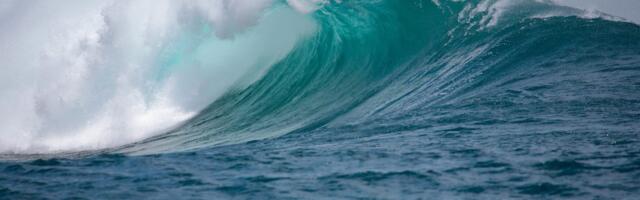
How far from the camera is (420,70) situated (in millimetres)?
9414

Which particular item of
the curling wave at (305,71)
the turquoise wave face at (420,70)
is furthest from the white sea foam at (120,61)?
the turquoise wave face at (420,70)

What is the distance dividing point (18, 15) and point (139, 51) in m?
4.07

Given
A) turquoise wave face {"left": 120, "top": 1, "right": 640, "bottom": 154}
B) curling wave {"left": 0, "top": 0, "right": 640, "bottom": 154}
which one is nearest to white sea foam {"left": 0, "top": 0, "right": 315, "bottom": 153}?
curling wave {"left": 0, "top": 0, "right": 640, "bottom": 154}

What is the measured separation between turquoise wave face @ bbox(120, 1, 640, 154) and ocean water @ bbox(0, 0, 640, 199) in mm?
42

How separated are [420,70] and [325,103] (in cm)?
180

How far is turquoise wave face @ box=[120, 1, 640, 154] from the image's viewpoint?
725cm

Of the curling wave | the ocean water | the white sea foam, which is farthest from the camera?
the white sea foam

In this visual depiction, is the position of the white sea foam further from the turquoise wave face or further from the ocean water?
the turquoise wave face

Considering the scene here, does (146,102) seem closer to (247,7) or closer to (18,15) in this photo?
(247,7)

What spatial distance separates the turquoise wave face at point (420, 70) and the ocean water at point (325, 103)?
4 centimetres

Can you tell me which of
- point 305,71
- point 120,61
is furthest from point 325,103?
point 120,61

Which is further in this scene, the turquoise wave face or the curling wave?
the curling wave

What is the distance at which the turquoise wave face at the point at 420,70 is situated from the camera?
23.8 ft

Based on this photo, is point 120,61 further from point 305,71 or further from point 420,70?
point 420,70
